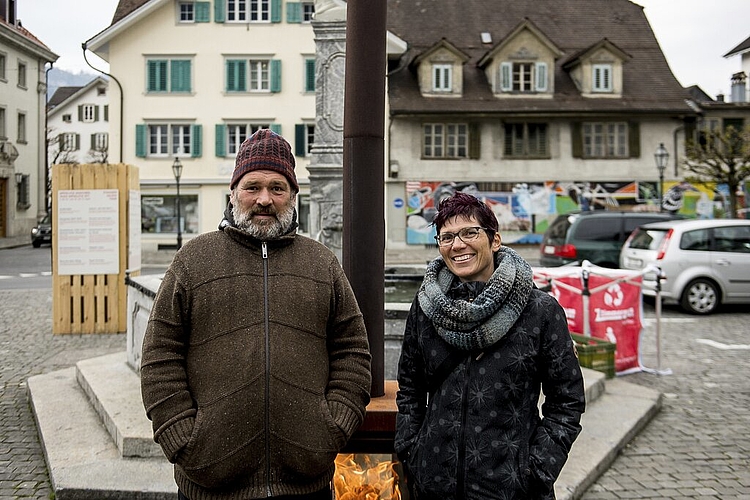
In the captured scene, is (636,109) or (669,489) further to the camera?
(636,109)

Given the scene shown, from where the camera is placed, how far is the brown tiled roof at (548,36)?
2920 centimetres

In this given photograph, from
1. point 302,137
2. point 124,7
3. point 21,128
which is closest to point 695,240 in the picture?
point 302,137

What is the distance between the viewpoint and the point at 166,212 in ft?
100

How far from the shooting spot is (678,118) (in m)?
29.8

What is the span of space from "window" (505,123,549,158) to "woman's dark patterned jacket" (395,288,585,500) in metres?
27.8

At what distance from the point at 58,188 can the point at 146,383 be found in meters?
8.24

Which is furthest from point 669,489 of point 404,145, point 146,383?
point 404,145

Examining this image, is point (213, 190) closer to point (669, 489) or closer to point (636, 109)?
point (636, 109)

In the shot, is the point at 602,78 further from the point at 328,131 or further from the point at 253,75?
the point at 328,131

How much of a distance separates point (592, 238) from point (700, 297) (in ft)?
11.0

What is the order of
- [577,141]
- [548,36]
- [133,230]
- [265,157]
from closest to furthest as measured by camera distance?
[265,157] → [133,230] → [577,141] → [548,36]

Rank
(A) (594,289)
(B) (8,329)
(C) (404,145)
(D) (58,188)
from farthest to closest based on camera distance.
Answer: (C) (404,145) → (B) (8,329) → (D) (58,188) → (A) (594,289)

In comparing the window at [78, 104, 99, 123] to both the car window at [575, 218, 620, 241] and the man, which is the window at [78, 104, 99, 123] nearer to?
the car window at [575, 218, 620, 241]

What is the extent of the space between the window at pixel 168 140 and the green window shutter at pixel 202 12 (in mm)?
4445
